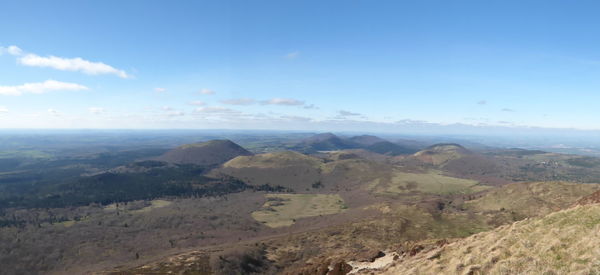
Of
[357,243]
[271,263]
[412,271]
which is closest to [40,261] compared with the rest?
[271,263]

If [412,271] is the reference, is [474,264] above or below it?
above

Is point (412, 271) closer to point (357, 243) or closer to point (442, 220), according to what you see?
point (357, 243)

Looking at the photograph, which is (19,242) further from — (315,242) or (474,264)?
(474,264)

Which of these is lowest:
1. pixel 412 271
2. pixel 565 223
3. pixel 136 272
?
pixel 136 272

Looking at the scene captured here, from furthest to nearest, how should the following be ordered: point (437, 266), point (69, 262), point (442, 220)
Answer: point (442, 220) < point (69, 262) < point (437, 266)

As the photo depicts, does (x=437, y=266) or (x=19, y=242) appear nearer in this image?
(x=437, y=266)

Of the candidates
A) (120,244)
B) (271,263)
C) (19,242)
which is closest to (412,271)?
(271,263)

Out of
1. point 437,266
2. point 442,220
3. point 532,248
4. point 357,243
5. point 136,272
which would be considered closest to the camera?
point 532,248
